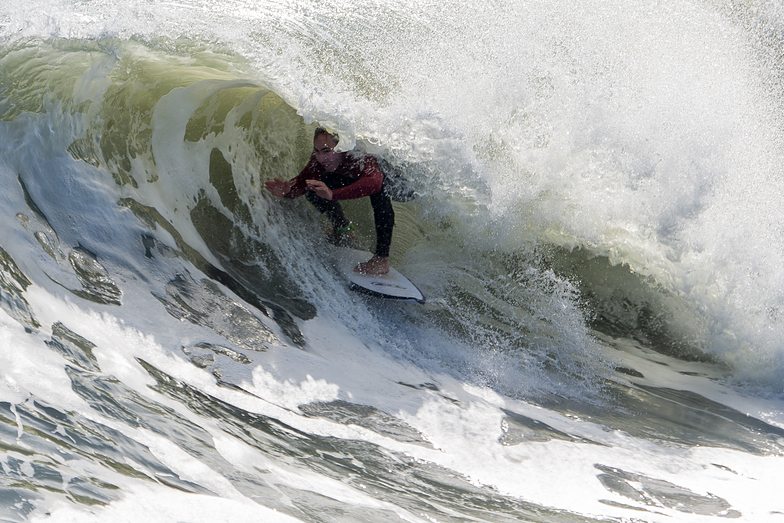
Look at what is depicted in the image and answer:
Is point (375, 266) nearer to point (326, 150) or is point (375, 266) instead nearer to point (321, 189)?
point (321, 189)

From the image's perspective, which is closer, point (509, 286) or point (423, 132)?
point (423, 132)

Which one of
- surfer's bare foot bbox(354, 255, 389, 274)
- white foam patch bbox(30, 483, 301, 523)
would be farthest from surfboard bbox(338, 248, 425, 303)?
white foam patch bbox(30, 483, 301, 523)

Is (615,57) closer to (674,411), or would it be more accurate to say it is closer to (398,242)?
(398,242)

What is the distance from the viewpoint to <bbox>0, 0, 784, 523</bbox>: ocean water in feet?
6.44

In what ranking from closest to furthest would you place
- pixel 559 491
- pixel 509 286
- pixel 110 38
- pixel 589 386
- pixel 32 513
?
pixel 32 513 → pixel 559 491 → pixel 110 38 → pixel 589 386 → pixel 509 286

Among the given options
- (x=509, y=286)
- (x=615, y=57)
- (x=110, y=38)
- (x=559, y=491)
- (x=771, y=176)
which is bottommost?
(x=559, y=491)

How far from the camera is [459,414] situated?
2.45 metres

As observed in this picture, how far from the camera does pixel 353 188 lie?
265 centimetres

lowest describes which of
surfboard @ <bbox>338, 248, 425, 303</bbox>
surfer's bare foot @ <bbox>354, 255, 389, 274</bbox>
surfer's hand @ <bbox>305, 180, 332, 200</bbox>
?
surfboard @ <bbox>338, 248, 425, 303</bbox>

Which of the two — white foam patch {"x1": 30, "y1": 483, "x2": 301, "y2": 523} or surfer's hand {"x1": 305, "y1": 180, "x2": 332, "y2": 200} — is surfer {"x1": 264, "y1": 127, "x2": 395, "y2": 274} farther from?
white foam patch {"x1": 30, "y1": 483, "x2": 301, "y2": 523}

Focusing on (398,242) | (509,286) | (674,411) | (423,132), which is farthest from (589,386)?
(423,132)

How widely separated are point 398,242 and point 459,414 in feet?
4.03

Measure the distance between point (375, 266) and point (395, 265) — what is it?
0.78 feet

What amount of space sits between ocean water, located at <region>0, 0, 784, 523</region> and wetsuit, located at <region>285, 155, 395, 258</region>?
0.12 metres
